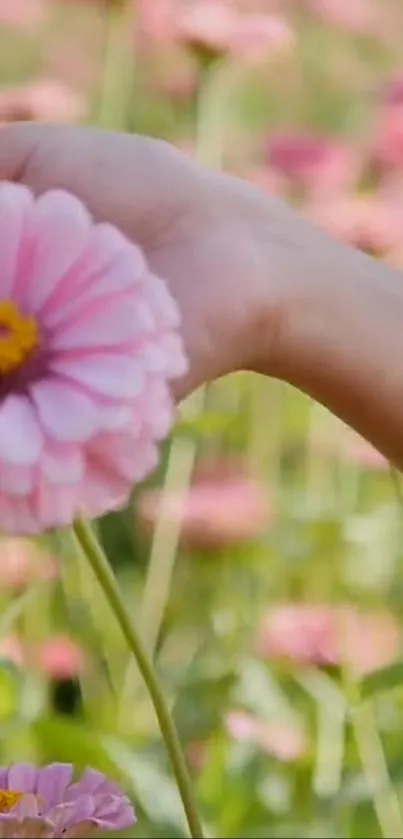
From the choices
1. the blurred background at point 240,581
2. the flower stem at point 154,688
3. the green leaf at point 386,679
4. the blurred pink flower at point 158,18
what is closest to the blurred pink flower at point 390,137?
the blurred background at point 240,581

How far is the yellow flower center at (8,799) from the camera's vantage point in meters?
0.22

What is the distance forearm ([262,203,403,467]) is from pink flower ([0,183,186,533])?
0.47ft

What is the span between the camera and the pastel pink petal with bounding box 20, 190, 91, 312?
0.74ft

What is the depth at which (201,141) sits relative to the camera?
75 centimetres

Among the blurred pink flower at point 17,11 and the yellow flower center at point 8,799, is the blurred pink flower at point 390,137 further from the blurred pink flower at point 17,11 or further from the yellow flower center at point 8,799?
the yellow flower center at point 8,799

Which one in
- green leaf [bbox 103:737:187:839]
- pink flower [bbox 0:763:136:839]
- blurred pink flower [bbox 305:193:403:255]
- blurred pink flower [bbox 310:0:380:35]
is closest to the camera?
pink flower [bbox 0:763:136:839]

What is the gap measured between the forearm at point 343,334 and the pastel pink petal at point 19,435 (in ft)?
0.53

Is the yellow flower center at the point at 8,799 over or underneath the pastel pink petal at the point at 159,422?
underneath

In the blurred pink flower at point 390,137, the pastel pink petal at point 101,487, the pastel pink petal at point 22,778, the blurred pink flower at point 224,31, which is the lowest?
the pastel pink petal at point 22,778

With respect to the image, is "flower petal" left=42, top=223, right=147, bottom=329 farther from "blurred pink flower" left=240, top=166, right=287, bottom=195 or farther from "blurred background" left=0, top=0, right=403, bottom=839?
"blurred pink flower" left=240, top=166, right=287, bottom=195

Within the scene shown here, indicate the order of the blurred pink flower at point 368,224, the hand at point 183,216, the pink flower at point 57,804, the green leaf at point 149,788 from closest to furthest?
1. the pink flower at point 57,804
2. the hand at point 183,216
3. the green leaf at point 149,788
4. the blurred pink flower at point 368,224

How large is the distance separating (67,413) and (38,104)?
0.52m

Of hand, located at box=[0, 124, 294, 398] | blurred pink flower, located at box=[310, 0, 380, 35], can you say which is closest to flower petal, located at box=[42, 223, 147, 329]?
hand, located at box=[0, 124, 294, 398]

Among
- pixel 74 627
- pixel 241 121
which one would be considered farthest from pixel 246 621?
pixel 241 121
